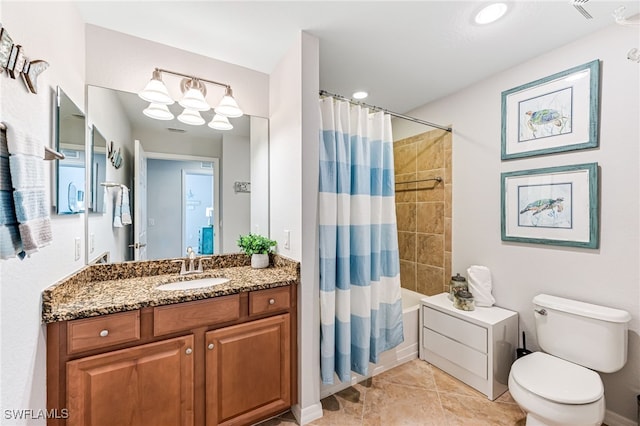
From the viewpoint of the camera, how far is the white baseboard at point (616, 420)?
1547mm

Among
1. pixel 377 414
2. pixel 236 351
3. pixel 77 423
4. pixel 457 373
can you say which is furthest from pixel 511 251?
pixel 77 423

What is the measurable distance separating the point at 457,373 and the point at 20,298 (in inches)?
102

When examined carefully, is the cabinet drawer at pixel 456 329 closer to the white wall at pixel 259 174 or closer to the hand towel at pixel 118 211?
the white wall at pixel 259 174

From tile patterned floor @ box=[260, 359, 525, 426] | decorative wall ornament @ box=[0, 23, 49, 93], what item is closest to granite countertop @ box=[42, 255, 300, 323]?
decorative wall ornament @ box=[0, 23, 49, 93]

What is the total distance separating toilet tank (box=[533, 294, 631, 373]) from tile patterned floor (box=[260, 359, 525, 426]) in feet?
1.71

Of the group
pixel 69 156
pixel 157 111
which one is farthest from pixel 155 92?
pixel 69 156

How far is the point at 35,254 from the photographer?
102 cm

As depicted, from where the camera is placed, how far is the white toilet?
4.37 ft

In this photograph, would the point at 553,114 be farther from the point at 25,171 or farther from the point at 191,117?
the point at 25,171

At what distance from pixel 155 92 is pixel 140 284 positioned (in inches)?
44.8

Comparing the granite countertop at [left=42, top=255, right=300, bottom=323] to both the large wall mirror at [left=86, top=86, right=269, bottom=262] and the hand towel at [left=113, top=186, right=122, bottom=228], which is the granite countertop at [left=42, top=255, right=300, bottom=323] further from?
the hand towel at [left=113, top=186, right=122, bottom=228]

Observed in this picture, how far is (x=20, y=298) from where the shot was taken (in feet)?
2.98

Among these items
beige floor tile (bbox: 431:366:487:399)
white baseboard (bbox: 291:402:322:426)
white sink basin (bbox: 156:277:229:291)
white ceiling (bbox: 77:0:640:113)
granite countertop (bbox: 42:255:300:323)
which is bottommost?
beige floor tile (bbox: 431:366:487:399)

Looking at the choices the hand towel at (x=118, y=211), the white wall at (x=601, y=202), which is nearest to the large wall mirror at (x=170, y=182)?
the hand towel at (x=118, y=211)
